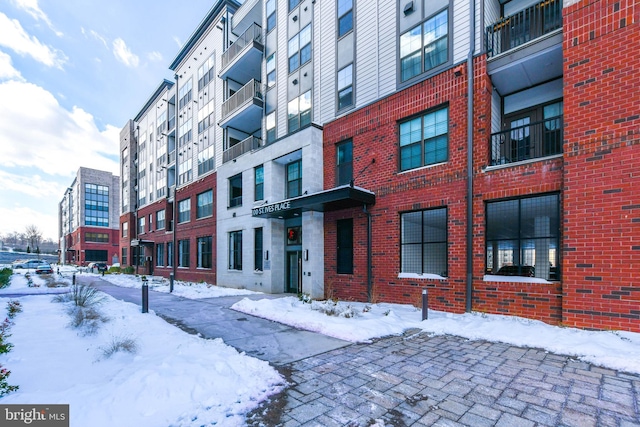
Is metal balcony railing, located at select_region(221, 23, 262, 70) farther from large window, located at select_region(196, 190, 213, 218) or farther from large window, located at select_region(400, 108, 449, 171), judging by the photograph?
large window, located at select_region(400, 108, 449, 171)

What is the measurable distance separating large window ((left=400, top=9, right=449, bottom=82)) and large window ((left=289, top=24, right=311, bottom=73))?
18.5 ft

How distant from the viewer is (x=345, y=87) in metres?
13.2

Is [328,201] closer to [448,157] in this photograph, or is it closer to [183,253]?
[448,157]

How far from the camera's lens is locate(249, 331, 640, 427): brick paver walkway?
3547 mm

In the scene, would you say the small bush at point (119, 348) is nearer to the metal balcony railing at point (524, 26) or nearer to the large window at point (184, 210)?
the metal balcony railing at point (524, 26)

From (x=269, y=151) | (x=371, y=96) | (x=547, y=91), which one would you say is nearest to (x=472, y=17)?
(x=547, y=91)

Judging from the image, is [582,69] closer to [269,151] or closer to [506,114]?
[506,114]

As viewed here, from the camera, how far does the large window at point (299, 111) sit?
1501 cm

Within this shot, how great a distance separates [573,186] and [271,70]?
15748 mm

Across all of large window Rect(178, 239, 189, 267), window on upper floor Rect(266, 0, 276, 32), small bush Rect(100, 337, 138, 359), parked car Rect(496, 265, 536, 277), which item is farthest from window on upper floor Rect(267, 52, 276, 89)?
small bush Rect(100, 337, 138, 359)

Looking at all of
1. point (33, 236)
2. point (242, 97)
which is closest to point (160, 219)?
point (242, 97)

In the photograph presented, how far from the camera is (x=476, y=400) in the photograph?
3975mm

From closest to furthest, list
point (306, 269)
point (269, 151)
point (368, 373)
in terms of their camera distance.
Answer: point (368, 373) < point (306, 269) < point (269, 151)

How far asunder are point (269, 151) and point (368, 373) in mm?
13091
